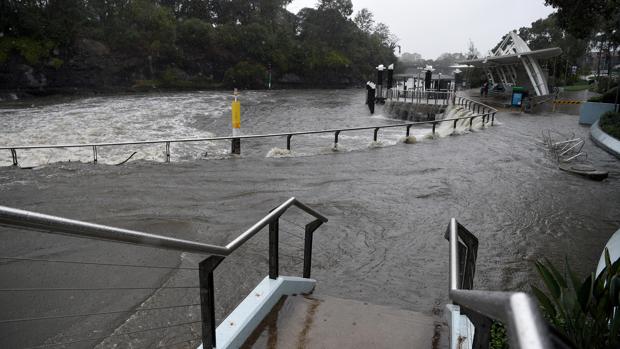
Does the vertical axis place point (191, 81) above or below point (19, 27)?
below

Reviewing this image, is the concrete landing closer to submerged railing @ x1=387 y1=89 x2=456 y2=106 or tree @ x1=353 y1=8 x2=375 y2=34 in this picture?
submerged railing @ x1=387 y1=89 x2=456 y2=106

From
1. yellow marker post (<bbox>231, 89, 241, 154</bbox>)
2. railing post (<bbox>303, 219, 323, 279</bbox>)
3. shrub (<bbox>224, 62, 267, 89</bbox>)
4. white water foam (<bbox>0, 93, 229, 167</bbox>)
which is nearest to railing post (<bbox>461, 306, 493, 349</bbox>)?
railing post (<bbox>303, 219, 323, 279</bbox>)

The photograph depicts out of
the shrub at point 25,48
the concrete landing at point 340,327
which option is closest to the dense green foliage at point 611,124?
the concrete landing at point 340,327

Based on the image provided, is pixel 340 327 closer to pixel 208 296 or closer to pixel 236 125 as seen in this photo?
pixel 208 296

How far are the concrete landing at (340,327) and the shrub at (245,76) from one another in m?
63.7

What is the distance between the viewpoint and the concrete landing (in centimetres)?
303

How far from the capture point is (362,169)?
11.0 m

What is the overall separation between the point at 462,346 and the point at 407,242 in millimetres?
3852

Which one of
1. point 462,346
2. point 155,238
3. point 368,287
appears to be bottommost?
point 368,287

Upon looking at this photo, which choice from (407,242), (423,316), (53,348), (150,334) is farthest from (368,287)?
(53,348)

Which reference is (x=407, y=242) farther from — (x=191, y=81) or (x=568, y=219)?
(x=191, y=81)

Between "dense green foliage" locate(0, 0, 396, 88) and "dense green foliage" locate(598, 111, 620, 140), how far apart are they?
164 ft

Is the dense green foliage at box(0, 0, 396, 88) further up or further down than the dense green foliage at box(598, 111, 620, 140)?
further up

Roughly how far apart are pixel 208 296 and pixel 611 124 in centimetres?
1956
